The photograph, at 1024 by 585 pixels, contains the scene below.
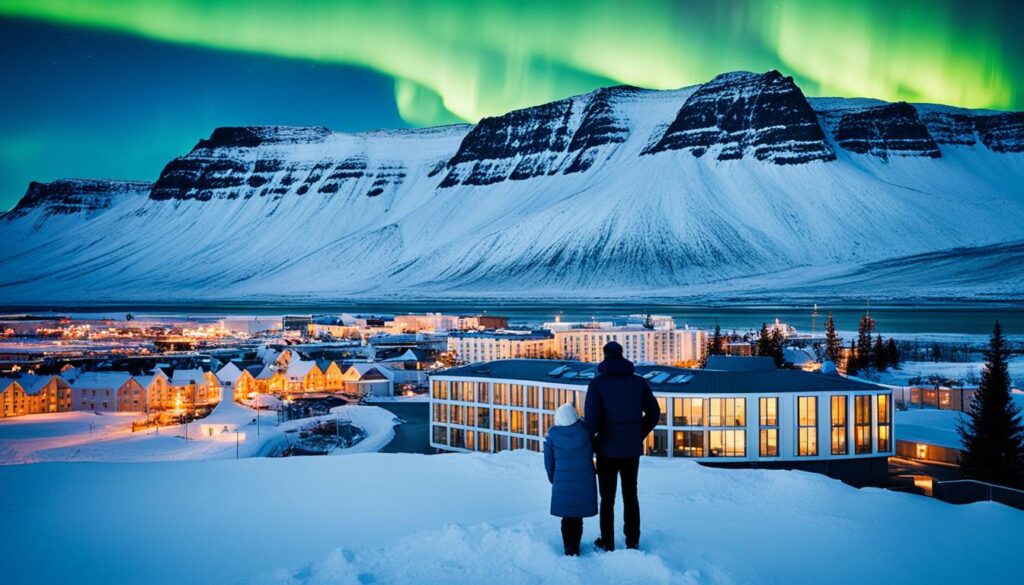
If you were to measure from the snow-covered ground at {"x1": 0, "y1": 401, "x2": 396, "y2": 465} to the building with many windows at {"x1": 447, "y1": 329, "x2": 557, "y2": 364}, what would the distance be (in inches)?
1196

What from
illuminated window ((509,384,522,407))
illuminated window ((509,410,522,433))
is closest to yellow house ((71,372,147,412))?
illuminated window ((509,410,522,433))

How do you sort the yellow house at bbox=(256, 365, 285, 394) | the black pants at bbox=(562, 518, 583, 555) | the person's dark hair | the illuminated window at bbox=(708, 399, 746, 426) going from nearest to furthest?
the black pants at bbox=(562, 518, 583, 555), the person's dark hair, the illuminated window at bbox=(708, 399, 746, 426), the yellow house at bbox=(256, 365, 285, 394)

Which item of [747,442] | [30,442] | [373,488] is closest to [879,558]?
[373,488]

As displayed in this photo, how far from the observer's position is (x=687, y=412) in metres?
→ 29.2

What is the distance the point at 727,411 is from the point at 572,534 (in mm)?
22260

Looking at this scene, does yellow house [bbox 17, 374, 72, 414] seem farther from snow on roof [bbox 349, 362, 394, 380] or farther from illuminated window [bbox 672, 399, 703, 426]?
illuminated window [bbox 672, 399, 703, 426]

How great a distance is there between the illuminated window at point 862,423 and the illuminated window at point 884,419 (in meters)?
0.48

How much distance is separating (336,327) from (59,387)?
71.3 m

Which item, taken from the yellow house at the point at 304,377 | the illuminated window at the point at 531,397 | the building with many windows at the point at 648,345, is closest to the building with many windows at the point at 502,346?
the building with many windows at the point at 648,345

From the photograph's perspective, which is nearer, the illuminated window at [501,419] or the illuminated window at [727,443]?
the illuminated window at [727,443]

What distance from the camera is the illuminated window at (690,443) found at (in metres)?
29.2

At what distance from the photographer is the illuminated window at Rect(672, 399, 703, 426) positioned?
29.1 metres

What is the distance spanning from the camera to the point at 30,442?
1464 inches

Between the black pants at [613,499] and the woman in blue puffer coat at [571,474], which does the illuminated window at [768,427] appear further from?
the woman in blue puffer coat at [571,474]
